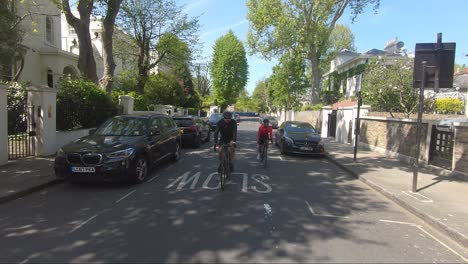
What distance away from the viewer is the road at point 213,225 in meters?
4.19

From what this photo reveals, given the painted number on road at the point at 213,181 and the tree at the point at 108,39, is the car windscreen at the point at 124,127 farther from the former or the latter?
the tree at the point at 108,39

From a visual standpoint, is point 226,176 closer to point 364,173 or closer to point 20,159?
point 364,173

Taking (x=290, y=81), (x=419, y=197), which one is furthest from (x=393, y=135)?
(x=290, y=81)

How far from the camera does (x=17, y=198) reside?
261 inches

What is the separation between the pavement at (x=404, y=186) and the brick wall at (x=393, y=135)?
926 mm

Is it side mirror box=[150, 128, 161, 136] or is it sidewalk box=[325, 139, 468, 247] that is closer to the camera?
sidewalk box=[325, 139, 468, 247]

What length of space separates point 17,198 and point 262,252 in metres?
5.28

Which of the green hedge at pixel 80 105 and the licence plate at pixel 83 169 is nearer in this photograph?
the licence plate at pixel 83 169

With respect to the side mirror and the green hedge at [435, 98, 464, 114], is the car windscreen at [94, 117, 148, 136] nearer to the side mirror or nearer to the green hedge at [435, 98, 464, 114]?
the side mirror

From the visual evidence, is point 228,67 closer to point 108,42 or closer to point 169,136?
point 108,42

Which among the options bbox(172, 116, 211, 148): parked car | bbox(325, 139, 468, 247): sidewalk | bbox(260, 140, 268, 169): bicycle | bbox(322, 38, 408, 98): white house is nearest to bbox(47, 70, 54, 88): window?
bbox(172, 116, 211, 148): parked car

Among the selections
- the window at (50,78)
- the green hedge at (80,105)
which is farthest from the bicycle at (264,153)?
the window at (50,78)

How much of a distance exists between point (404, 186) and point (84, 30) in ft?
45.0

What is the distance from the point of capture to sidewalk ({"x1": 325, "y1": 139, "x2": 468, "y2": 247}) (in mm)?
5672
